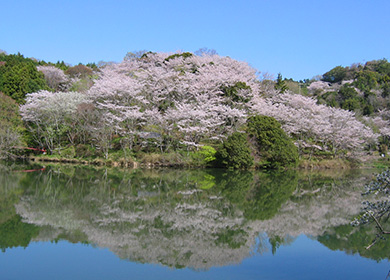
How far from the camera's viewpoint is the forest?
24078 millimetres

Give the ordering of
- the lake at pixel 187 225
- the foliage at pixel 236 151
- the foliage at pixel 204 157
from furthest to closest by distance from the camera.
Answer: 1. the foliage at pixel 204 157
2. the foliage at pixel 236 151
3. the lake at pixel 187 225

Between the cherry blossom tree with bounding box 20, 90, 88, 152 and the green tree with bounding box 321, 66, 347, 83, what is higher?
the green tree with bounding box 321, 66, 347, 83

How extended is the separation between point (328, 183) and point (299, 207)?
724 cm

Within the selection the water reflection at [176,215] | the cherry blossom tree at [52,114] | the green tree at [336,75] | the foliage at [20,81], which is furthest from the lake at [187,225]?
the green tree at [336,75]

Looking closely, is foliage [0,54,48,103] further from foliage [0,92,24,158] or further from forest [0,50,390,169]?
foliage [0,92,24,158]

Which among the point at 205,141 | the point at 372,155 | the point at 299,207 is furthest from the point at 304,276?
the point at 372,155

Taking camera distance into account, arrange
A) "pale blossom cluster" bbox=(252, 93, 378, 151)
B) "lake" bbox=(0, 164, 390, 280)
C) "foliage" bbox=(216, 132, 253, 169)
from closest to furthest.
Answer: "lake" bbox=(0, 164, 390, 280), "foliage" bbox=(216, 132, 253, 169), "pale blossom cluster" bbox=(252, 93, 378, 151)

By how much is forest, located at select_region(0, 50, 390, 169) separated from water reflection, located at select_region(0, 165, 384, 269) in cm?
701

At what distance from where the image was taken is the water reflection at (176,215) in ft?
24.9

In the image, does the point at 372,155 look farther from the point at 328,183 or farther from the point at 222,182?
the point at 222,182

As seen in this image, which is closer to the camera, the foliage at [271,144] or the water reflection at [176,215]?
the water reflection at [176,215]

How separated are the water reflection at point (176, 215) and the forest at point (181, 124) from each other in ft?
23.0

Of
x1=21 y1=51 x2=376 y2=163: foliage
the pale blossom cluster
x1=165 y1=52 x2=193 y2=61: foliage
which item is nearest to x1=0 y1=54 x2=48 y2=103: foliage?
x1=21 y1=51 x2=376 y2=163: foliage

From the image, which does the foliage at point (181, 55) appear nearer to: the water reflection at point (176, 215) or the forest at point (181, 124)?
the forest at point (181, 124)
